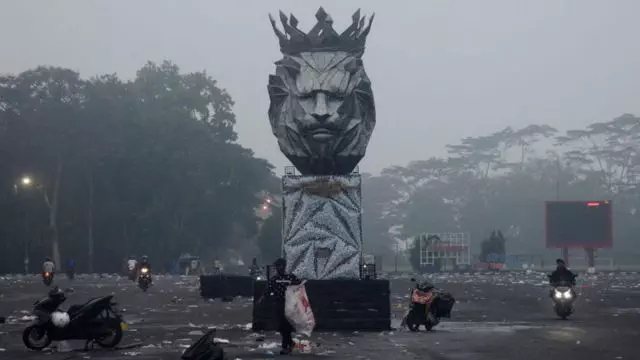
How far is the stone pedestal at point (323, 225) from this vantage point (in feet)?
92.1

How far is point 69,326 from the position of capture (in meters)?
20.0

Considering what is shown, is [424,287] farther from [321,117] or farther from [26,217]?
[26,217]

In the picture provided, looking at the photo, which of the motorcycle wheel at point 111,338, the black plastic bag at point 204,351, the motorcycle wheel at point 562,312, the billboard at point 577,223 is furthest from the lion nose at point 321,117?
the billboard at point 577,223

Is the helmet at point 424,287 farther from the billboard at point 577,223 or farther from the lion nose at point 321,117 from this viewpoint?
the billboard at point 577,223

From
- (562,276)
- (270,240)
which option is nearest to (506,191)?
(270,240)

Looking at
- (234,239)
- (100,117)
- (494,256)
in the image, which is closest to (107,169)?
(100,117)

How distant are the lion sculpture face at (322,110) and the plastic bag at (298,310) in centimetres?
797

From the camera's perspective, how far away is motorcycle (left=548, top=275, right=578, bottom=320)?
96.9 ft

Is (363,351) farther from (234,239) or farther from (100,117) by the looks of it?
(234,239)

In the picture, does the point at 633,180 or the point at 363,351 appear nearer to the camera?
the point at 363,351

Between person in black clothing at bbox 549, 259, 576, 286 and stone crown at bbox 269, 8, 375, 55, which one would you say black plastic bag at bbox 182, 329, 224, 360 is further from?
person in black clothing at bbox 549, 259, 576, 286

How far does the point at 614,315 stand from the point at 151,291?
25.3 meters

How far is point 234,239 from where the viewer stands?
381 ft

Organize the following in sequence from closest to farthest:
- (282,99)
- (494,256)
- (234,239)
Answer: (282,99), (494,256), (234,239)
